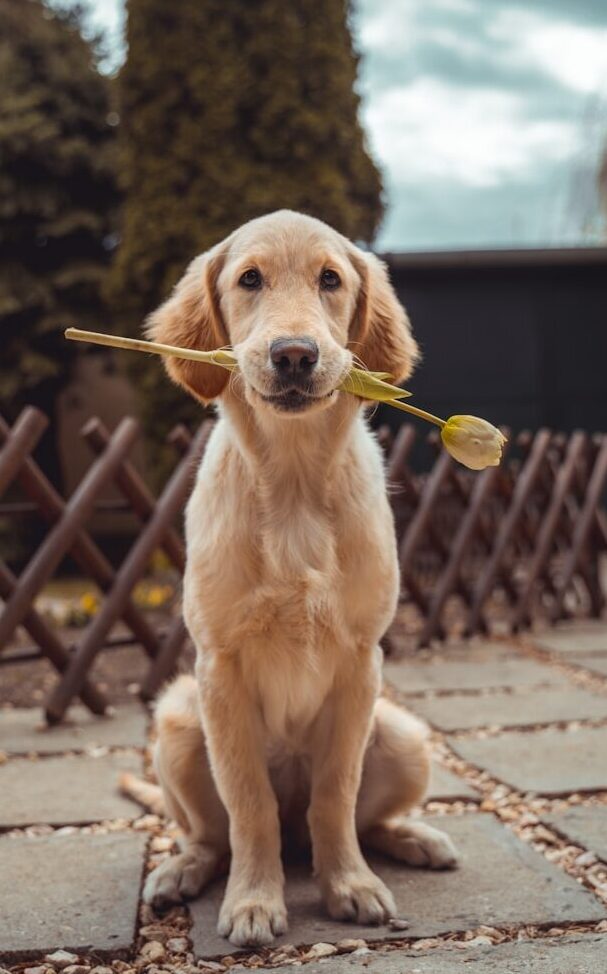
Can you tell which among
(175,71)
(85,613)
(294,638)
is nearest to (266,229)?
(294,638)

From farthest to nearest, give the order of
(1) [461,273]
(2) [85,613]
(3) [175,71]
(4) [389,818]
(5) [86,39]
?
(5) [86,39], (1) [461,273], (3) [175,71], (2) [85,613], (4) [389,818]

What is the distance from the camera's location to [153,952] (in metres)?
2.19

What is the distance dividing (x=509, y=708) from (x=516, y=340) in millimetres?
7508

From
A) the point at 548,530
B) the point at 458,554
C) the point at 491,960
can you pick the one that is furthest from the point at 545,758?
the point at 548,530

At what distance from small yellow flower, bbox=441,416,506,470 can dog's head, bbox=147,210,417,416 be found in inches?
11.7

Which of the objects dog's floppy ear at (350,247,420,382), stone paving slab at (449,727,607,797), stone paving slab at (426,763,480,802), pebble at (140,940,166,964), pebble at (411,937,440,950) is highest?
dog's floppy ear at (350,247,420,382)

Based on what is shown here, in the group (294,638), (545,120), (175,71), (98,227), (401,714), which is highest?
(545,120)

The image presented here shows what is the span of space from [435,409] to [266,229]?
29.8 feet

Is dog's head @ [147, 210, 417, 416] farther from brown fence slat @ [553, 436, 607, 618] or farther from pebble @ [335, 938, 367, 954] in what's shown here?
brown fence slat @ [553, 436, 607, 618]

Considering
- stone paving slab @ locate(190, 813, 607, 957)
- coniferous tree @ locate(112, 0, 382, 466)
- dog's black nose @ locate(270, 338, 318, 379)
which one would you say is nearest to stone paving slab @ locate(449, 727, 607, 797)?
stone paving slab @ locate(190, 813, 607, 957)

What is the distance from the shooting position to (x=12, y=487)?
38.3 ft

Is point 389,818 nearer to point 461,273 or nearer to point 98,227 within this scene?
point 461,273

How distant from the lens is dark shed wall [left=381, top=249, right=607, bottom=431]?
11141 millimetres

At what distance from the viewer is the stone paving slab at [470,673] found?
5.02m
